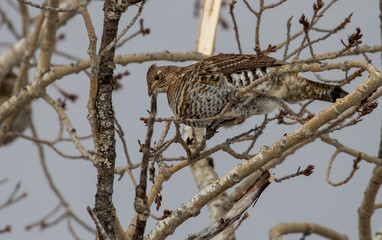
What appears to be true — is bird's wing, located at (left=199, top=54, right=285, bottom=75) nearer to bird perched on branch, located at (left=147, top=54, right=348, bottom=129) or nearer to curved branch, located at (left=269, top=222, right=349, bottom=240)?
bird perched on branch, located at (left=147, top=54, right=348, bottom=129)

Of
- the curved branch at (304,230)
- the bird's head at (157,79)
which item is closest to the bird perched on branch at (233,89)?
the bird's head at (157,79)

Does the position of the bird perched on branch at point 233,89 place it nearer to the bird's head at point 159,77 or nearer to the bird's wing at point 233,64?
the bird's wing at point 233,64

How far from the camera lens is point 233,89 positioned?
4.67 meters

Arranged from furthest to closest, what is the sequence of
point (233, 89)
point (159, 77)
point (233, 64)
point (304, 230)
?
point (304, 230) < point (159, 77) < point (233, 64) < point (233, 89)

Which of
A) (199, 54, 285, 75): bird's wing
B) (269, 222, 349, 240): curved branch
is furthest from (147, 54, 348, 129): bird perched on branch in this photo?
(269, 222, 349, 240): curved branch

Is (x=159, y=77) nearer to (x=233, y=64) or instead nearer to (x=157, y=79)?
(x=157, y=79)

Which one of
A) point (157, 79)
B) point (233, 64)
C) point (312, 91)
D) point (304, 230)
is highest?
point (157, 79)

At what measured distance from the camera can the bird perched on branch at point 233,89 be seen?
4660 millimetres

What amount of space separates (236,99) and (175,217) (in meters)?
0.93

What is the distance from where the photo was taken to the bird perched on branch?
466 centimetres

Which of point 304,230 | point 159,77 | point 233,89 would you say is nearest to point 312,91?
point 233,89

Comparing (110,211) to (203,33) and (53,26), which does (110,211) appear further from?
(203,33)

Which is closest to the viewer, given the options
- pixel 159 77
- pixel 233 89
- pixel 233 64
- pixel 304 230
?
pixel 233 89

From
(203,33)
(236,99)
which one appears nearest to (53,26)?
(203,33)
